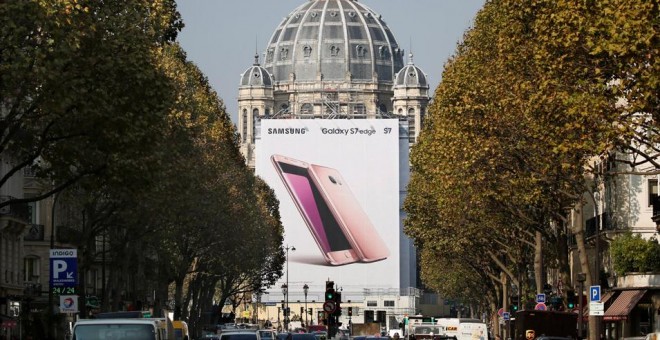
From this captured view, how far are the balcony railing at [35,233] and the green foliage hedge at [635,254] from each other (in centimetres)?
3467

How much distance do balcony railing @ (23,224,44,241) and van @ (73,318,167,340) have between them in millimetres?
60378

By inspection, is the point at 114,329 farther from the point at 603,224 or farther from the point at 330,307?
the point at 603,224

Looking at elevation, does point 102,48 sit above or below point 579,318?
above

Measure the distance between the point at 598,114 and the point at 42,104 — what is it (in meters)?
16.3

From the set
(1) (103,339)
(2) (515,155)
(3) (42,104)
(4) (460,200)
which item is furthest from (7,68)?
(4) (460,200)

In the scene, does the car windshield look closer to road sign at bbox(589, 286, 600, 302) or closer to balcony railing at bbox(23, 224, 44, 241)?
road sign at bbox(589, 286, 600, 302)

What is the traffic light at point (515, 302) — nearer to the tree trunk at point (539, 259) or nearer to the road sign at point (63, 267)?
the tree trunk at point (539, 259)

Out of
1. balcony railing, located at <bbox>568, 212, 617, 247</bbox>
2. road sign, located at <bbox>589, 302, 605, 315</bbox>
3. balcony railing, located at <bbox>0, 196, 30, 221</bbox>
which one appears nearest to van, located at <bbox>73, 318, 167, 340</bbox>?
road sign, located at <bbox>589, 302, 605, 315</bbox>

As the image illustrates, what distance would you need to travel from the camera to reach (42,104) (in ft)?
185

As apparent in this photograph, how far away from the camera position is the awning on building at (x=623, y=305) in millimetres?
87875

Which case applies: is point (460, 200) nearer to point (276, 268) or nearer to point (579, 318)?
point (579, 318)

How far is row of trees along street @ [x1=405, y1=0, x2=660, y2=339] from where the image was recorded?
50844 mm

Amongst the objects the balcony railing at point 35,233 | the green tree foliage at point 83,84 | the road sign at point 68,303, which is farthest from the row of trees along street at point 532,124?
the balcony railing at point 35,233

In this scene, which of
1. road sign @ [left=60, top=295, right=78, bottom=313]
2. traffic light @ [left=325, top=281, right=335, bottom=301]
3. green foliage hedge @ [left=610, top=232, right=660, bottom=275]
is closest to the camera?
road sign @ [left=60, top=295, right=78, bottom=313]
